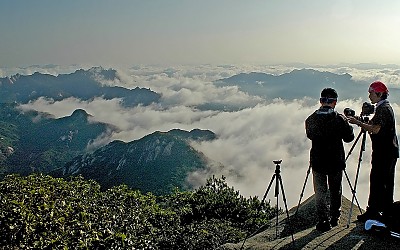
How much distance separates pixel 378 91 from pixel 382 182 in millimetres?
1907

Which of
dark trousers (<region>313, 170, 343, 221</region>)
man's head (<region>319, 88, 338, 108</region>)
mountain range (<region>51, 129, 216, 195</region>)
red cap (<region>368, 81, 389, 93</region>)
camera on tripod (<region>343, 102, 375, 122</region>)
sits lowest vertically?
mountain range (<region>51, 129, 216, 195</region>)

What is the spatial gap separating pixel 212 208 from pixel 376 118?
1862cm

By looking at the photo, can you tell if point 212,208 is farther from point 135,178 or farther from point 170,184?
point 135,178

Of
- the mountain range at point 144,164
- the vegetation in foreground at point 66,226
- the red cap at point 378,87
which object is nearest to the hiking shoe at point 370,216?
the vegetation in foreground at point 66,226

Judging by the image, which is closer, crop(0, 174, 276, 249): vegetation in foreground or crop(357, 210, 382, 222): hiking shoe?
crop(357, 210, 382, 222): hiking shoe

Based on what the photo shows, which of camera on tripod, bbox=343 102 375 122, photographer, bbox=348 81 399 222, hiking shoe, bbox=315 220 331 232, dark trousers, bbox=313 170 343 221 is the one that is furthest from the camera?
hiking shoe, bbox=315 220 331 232

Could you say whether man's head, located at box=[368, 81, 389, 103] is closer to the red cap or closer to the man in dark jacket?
the red cap

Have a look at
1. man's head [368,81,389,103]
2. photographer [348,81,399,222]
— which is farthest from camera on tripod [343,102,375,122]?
man's head [368,81,389,103]

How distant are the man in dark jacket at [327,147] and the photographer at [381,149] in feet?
1.23

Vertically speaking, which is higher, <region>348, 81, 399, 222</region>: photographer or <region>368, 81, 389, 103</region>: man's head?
<region>368, 81, 389, 103</region>: man's head

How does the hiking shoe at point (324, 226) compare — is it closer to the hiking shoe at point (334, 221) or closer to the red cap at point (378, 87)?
the hiking shoe at point (334, 221)

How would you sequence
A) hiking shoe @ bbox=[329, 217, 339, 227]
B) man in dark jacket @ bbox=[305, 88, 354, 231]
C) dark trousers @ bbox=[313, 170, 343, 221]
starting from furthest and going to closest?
hiking shoe @ bbox=[329, 217, 339, 227] → dark trousers @ bbox=[313, 170, 343, 221] → man in dark jacket @ bbox=[305, 88, 354, 231]

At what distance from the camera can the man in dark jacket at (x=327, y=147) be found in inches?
292

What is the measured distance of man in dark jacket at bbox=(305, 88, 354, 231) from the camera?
7.41 m
